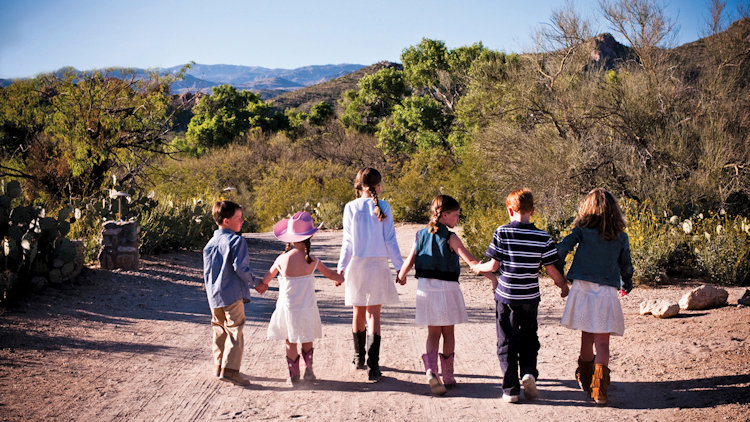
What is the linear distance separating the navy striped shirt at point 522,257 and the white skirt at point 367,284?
101 centimetres

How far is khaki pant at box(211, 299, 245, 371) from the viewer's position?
498cm

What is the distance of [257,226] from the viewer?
26.8 metres

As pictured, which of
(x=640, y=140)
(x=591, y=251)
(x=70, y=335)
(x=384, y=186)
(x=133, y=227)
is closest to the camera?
(x=591, y=251)

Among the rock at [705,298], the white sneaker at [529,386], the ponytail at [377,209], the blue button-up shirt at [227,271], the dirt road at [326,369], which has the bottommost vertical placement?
the dirt road at [326,369]

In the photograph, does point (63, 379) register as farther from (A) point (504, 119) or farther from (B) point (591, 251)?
(A) point (504, 119)

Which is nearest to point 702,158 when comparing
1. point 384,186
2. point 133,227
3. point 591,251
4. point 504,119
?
point 504,119

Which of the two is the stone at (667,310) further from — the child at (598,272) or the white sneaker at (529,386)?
the white sneaker at (529,386)

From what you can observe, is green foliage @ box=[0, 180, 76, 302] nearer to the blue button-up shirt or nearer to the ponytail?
the blue button-up shirt

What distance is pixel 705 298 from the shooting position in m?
7.10

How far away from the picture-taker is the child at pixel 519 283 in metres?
4.57

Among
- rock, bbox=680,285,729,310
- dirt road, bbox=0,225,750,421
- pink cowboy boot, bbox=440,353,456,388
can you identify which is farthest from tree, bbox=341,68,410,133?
pink cowboy boot, bbox=440,353,456,388

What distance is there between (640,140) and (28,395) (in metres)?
11.7

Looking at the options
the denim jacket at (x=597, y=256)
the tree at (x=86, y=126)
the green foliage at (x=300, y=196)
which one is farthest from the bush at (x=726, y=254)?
the green foliage at (x=300, y=196)

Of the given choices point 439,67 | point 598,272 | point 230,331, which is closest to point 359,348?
point 230,331
